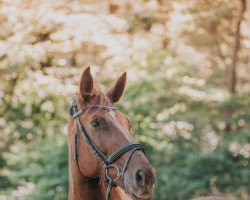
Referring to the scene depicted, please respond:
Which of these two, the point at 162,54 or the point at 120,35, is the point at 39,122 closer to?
the point at 162,54

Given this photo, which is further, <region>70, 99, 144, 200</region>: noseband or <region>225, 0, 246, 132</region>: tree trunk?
<region>225, 0, 246, 132</region>: tree trunk

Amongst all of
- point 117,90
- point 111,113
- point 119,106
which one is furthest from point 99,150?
point 119,106

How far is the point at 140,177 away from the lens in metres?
3.18

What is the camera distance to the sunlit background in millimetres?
8992

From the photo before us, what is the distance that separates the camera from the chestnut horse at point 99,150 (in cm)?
332

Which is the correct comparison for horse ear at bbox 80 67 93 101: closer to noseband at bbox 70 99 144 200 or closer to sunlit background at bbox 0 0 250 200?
noseband at bbox 70 99 144 200

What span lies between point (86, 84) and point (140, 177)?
852 mm

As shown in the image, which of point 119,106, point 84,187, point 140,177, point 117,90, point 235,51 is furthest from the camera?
point 235,51

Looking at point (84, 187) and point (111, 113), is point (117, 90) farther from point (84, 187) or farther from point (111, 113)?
point (84, 187)

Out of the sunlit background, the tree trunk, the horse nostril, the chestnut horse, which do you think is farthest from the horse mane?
the tree trunk

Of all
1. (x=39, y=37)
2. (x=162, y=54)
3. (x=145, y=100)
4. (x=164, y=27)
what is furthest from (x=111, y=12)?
(x=145, y=100)

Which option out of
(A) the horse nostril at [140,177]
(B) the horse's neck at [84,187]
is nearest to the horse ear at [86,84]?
(B) the horse's neck at [84,187]

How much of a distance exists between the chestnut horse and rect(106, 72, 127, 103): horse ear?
0.25 ft

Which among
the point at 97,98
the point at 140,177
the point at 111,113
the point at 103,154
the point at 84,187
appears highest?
the point at 97,98
